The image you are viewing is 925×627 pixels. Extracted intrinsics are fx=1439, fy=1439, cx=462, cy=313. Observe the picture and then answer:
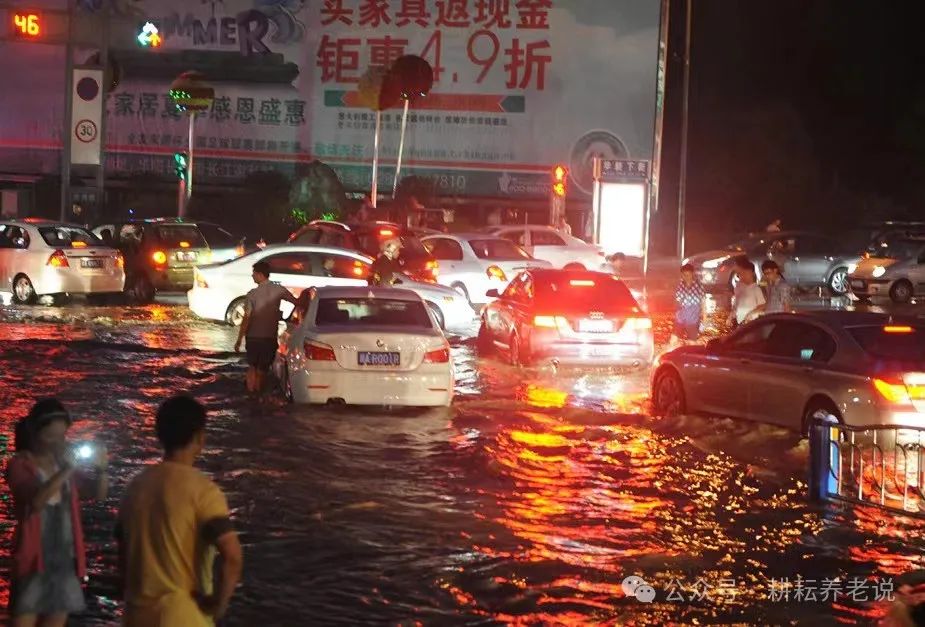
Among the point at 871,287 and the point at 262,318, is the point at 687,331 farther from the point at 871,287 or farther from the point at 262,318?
the point at 871,287

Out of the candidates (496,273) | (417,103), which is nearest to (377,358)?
(496,273)

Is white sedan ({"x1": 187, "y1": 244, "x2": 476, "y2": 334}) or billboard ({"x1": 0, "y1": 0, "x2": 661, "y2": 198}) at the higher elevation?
billboard ({"x1": 0, "y1": 0, "x2": 661, "y2": 198})

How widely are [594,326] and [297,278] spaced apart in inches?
240

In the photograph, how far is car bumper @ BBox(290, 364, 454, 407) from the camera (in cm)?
1430

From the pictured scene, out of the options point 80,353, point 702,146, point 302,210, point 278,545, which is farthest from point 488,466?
point 702,146

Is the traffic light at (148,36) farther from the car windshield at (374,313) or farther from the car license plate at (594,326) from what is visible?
the car windshield at (374,313)

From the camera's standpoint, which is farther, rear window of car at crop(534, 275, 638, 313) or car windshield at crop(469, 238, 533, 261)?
car windshield at crop(469, 238, 533, 261)

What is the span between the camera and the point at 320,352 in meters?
14.4

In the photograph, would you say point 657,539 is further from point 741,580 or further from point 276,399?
point 276,399

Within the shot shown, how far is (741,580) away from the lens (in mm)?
8680

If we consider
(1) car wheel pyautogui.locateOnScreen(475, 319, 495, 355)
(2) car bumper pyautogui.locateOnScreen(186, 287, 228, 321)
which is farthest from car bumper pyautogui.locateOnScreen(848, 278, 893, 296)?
(2) car bumper pyautogui.locateOnScreen(186, 287, 228, 321)

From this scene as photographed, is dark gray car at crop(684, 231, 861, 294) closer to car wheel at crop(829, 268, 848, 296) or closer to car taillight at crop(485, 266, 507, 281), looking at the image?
car wheel at crop(829, 268, 848, 296)

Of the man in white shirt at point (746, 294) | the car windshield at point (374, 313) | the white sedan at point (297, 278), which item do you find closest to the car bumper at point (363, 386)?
the car windshield at point (374, 313)

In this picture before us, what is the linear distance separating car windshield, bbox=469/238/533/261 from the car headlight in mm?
8471
